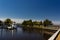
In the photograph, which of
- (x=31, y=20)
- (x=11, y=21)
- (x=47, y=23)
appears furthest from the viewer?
(x=31, y=20)

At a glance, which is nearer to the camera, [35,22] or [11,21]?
[11,21]

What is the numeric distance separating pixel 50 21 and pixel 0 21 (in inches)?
1047

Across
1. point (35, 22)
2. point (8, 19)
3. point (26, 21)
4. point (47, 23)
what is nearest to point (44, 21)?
point (47, 23)

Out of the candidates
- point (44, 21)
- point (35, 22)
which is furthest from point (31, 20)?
point (44, 21)

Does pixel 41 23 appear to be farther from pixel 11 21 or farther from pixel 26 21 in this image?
pixel 11 21

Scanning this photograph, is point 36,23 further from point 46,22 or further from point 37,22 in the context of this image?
point 46,22

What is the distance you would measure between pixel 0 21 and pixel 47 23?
80.9 ft

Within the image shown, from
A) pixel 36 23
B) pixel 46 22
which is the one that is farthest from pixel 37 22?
pixel 46 22

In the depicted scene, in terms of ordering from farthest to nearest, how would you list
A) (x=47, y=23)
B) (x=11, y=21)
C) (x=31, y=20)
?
(x=31, y=20)
(x=11, y=21)
(x=47, y=23)

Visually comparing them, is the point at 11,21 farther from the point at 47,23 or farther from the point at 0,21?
the point at 47,23

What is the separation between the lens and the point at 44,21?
6962 centimetres

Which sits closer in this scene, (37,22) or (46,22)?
(46,22)

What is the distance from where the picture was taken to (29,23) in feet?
245

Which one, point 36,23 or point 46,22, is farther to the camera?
point 36,23
